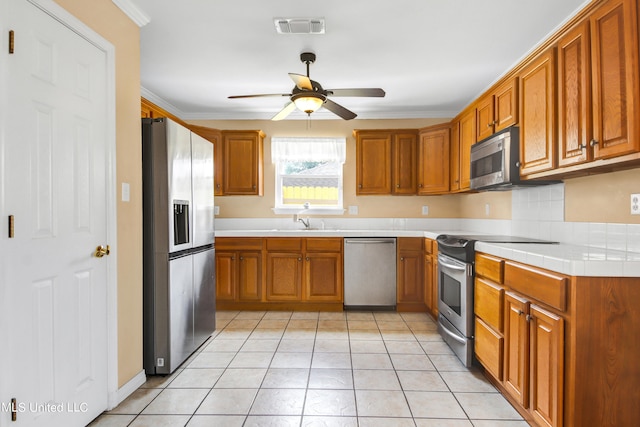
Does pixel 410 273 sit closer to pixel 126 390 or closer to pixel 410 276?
pixel 410 276

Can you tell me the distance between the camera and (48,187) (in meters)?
1.60

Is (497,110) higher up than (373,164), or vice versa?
(497,110)

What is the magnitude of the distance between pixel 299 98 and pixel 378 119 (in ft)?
7.14

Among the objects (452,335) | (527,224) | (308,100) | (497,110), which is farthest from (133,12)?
(527,224)

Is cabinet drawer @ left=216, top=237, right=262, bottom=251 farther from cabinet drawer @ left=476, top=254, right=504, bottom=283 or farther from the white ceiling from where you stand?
cabinet drawer @ left=476, top=254, right=504, bottom=283

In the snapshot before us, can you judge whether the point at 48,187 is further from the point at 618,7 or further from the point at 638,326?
the point at 618,7

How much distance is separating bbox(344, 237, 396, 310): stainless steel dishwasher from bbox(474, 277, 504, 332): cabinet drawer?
151 centimetres

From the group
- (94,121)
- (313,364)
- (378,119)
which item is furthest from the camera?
(378,119)

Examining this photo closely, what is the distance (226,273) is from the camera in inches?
158

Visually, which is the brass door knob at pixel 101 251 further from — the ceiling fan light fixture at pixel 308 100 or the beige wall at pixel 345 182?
the beige wall at pixel 345 182

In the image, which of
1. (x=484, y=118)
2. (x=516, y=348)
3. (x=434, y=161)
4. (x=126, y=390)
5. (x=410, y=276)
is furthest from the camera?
(x=434, y=161)

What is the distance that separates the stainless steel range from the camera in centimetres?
255

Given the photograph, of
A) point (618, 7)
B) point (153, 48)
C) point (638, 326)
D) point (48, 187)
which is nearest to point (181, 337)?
point (48, 187)

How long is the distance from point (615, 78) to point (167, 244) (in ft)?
8.93
